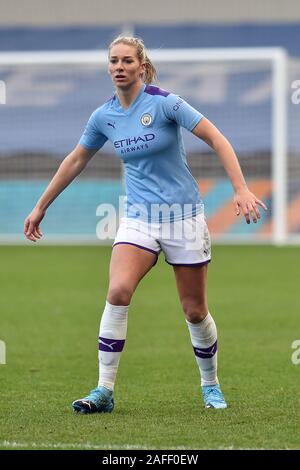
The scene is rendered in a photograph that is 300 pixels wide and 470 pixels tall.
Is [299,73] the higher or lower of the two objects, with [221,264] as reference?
higher

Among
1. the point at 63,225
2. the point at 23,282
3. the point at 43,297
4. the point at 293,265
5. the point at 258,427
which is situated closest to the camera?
the point at 258,427

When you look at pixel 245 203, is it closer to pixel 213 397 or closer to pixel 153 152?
pixel 153 152

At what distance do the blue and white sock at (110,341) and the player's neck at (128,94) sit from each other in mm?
1246

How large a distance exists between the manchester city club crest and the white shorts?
0.60 m

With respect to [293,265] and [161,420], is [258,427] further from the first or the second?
[293,265]

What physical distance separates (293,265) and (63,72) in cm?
766

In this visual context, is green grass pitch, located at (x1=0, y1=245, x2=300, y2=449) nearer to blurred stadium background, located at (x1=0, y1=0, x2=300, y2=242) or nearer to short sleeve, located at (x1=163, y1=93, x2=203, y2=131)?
short sleeve, located at (x1=163, y1=93, x2=203, y2=131)

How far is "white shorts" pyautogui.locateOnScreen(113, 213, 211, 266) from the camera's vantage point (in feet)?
22.4

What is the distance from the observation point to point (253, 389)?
7.89 metres

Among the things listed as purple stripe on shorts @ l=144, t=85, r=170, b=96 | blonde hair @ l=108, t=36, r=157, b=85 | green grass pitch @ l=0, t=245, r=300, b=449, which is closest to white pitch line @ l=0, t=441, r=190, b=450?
green grass pitch @ l=0, t=245, r=300, b=449

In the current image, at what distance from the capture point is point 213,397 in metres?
7.08

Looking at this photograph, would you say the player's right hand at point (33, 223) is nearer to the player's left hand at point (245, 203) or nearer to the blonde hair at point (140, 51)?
the blonde hair at point (140, 51)
